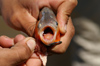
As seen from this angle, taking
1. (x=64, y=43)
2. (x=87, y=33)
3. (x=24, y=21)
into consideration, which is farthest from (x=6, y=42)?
(x=87, y=33)

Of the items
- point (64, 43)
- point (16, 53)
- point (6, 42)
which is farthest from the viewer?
point (6, 42)

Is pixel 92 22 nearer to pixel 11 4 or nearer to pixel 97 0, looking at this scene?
pixel 97 0

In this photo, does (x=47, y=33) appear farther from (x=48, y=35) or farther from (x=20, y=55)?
(x=20, y=55)

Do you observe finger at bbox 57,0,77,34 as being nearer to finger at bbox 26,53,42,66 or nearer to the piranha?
the piranha

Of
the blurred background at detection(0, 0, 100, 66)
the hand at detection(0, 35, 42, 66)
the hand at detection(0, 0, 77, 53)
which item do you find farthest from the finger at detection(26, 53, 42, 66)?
the blurred background at detection(0, 0, 100, 66)

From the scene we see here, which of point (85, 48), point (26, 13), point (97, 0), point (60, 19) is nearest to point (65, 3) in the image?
point (60, 19)

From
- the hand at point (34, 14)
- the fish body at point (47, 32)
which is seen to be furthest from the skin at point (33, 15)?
the fish body at point (47, 32)
